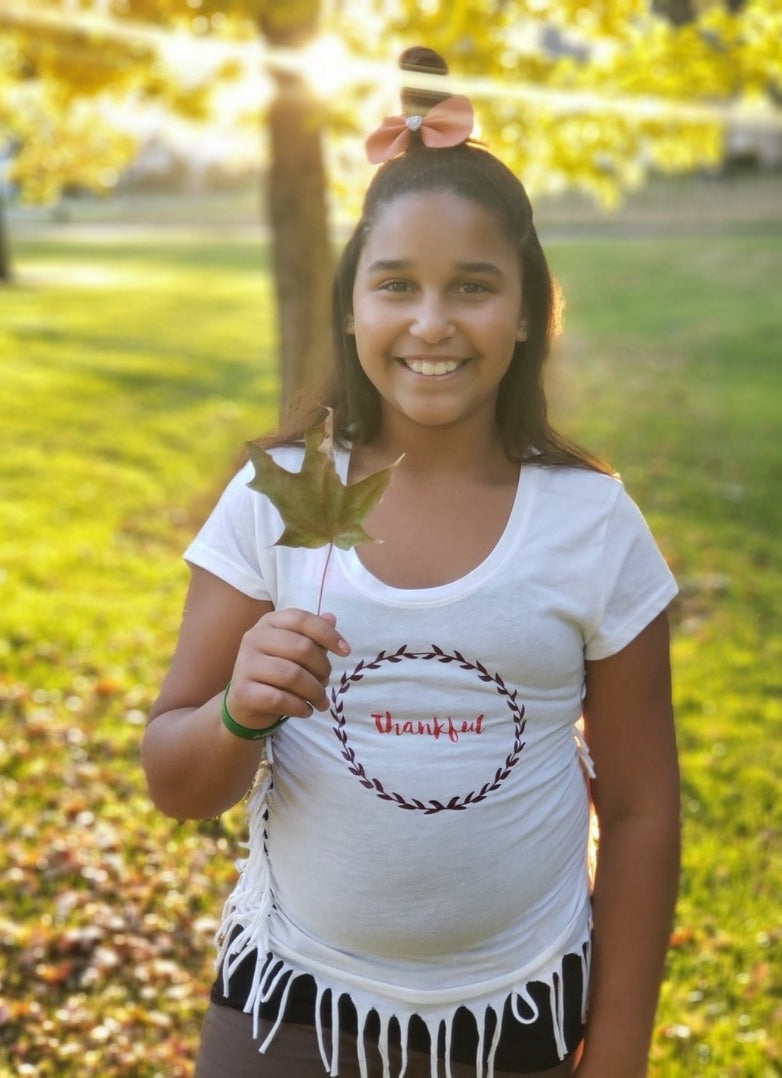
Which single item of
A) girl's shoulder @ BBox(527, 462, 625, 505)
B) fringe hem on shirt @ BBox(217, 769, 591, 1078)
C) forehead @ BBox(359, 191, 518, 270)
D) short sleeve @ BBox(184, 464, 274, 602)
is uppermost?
forehead @ BBox(359, 191, 518, 270)

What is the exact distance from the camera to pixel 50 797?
15.7 feet

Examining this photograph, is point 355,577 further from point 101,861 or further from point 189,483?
point 189,483

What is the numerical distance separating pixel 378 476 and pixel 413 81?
2.27ft

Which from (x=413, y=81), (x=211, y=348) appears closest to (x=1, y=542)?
(x=413, y=81)

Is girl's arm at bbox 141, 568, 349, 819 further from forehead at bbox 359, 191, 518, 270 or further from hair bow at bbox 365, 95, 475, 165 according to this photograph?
hair bow at bbox 365, 95, 475, 165

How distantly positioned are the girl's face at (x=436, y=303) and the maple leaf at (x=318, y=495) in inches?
8.8

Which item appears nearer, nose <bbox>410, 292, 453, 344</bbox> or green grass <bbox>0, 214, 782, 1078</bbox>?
nose <bbox>410, 292, 453, 344</bbox>

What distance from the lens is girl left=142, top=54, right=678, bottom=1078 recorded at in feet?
5.70

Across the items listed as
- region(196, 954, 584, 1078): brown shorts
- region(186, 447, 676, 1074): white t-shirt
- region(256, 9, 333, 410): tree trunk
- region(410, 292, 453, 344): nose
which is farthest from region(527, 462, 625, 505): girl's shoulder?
region(256, 9, 333, 410): tree trunk

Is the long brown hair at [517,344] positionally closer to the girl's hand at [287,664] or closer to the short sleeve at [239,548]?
the short sleeve at [239,548]

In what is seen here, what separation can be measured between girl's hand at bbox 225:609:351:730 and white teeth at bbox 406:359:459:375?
38cm

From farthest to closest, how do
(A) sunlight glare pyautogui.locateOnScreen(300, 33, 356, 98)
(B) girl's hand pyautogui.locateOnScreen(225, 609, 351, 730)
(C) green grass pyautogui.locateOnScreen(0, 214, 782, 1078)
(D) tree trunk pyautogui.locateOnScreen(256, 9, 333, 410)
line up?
(D) tree trunk pyautogui.locateOnScreen(256, 9, 333, 410) < (A) sunlight glare pyautogui.locateOnScreen(300, 33, 356, 98) < (C) green grass pyautogui.locateOnScreen(0, 214, 782, 1078) < (B) girl's hand pyautogui.locateOnScreen(225, 609, 351, 730)

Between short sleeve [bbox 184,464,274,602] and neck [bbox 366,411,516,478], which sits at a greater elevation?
neck [bbox 366,411,516,478]

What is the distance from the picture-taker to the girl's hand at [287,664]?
1.57 meters
